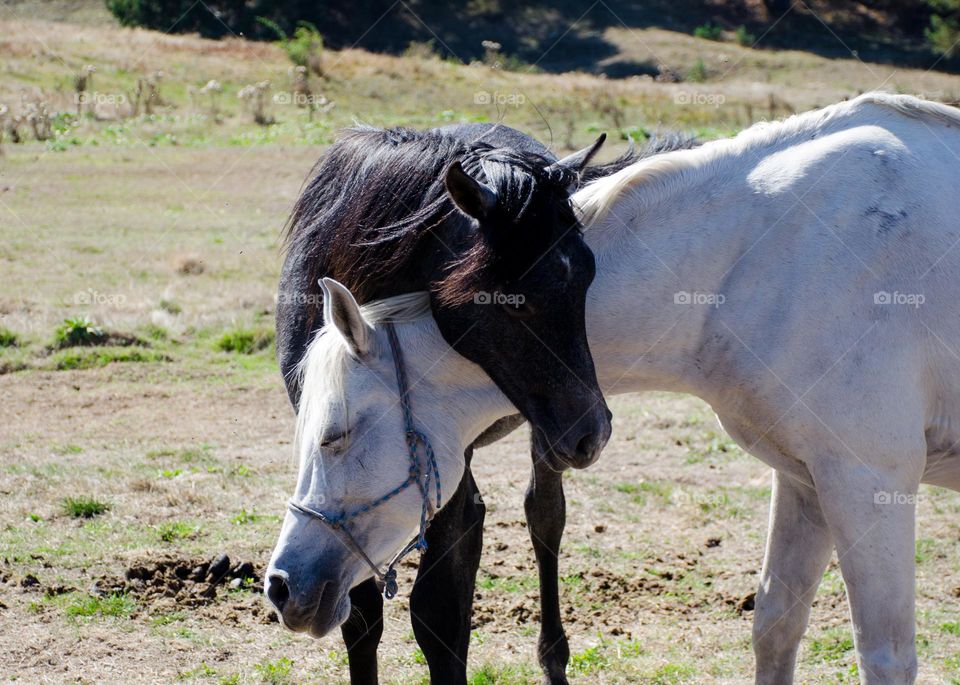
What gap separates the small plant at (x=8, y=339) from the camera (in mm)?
8578

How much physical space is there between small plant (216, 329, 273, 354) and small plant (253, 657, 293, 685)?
490cm

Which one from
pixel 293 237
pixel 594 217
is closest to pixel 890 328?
pixel 594 217

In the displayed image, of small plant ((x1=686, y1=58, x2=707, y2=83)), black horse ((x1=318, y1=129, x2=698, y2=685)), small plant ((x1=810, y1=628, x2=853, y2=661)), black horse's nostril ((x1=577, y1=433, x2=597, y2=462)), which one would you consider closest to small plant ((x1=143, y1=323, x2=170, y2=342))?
black horse ((x1=318, y1=129, x2=698, y2=685))

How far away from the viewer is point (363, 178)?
334 centimetres

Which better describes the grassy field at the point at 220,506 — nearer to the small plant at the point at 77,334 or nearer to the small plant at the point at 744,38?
the small plant at the point at 77,334

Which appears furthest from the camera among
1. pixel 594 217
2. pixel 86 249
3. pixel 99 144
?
pixel 99 144

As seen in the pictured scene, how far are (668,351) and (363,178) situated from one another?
1.11 meters

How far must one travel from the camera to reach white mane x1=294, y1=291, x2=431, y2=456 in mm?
2855

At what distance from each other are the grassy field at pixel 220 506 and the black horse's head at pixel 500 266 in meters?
1.12

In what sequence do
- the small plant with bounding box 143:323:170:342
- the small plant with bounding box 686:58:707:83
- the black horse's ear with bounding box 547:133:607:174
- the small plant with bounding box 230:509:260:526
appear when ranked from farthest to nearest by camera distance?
1. the small plant with bounding box 686:58:707:83
2. the small plant with bounding box 143:323:170:342
3. the small plant with bounding box 230:509:260:526
4. the black horse's ear with bounding box 547:133:607:174

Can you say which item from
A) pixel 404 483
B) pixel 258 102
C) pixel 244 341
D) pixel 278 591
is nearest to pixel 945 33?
pixel 258 102

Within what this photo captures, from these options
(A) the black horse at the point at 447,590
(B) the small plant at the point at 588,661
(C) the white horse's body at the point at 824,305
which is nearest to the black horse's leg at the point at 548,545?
(B) the small plant at the point at 588,661

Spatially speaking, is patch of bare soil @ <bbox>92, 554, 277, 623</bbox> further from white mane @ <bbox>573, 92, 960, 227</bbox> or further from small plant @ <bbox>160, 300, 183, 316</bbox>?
small plant @ <bbox>160, 300, 183, 316</bbox>

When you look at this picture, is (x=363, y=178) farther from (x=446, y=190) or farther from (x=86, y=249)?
(x=86, y=249)
